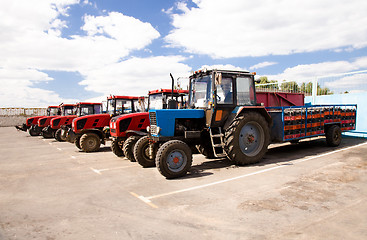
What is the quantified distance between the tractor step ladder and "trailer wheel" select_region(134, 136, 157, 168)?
177 cm

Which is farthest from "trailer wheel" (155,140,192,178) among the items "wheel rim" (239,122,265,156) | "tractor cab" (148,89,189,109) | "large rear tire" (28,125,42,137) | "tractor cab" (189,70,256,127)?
"large rear tire" (28,125,42,137)

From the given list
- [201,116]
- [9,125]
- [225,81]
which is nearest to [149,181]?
[201,116]

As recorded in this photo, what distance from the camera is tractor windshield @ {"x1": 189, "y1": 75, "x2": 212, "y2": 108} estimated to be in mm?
6797

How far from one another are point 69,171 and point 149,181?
275 centimetres

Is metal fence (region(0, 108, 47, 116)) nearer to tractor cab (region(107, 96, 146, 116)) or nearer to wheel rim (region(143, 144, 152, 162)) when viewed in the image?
Answer: tractor cab (region(107, 96, 146, 116))

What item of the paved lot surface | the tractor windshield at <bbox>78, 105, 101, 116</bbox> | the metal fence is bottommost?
the paved lot surface

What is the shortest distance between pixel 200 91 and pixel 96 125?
5.93 metres

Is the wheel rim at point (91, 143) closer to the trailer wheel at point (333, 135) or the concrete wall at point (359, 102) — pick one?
the trailer wheel at point (333, 135)

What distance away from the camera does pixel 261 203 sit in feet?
13.8

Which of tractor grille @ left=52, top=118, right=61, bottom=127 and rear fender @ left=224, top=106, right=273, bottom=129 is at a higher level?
rear fender @ left=224, top=106, right=273, bottom=129

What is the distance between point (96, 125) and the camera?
11.0 metres

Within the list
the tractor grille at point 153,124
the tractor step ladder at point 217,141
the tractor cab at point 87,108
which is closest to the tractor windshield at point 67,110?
the tractor cab at point 87,108

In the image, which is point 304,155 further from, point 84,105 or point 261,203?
point 84,105

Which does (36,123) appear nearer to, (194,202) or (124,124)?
(124,124)
